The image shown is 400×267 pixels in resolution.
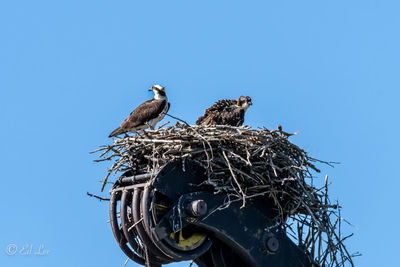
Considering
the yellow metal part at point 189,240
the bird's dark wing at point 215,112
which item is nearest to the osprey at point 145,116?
the bird's dark wing at point 215,112

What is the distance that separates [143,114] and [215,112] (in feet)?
4.08

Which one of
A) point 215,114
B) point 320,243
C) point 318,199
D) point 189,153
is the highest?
point 215,114

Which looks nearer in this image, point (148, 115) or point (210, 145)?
point (210, 145)

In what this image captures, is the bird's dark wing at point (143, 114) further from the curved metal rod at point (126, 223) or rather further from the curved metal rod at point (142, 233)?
the curved metal rod at point (142, 233)

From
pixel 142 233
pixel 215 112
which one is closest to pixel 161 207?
pixel 142 233

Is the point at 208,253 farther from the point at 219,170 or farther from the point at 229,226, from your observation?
the point at 219,170

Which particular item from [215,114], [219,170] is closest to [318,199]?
[219,170]

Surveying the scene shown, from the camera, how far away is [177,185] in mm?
5715

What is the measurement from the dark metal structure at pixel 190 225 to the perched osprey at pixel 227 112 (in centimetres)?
307

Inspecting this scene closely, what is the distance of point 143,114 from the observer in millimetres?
9773

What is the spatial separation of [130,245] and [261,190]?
152 centimetres

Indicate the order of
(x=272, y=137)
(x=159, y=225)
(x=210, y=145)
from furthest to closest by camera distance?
1. (x=272, y=137)
2. (x=210, y=145)
3. (x=159, y=225)

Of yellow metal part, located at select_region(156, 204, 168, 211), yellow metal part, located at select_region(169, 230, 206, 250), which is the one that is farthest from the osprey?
yellow metal part, located at select_region(169, 230, 206, 250)

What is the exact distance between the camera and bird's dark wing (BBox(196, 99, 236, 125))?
9172 mm
